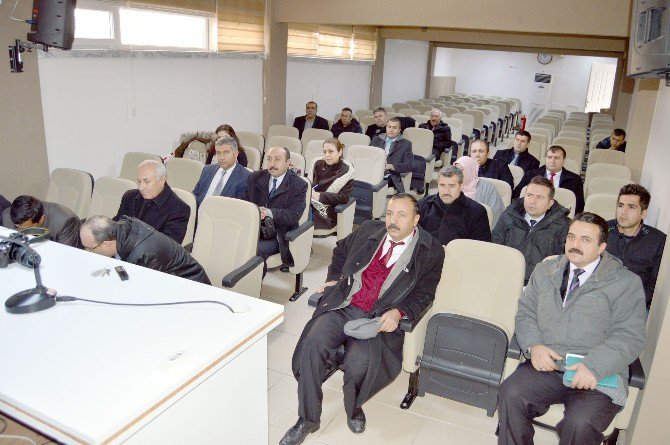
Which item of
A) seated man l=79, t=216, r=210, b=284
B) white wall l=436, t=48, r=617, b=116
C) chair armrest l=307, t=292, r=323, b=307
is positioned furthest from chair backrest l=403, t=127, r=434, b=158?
white wall l=436, t=48, r=617, b=116

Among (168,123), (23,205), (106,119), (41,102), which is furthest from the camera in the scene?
(168,123)

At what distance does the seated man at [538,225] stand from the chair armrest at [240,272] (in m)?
1.82

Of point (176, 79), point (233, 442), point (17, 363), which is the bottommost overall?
point (233, 442)

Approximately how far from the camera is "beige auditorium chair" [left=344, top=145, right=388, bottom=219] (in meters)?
5.79

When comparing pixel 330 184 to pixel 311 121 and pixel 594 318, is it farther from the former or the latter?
pixel 311 121

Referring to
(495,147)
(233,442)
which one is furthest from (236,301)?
(495,147)

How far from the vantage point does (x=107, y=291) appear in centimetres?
225

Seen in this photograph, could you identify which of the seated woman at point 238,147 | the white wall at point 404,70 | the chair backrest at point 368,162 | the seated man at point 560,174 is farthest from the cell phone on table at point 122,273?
the white wall at point 404,70

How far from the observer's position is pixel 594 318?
2.60 metres

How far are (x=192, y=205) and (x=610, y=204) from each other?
3.23 m

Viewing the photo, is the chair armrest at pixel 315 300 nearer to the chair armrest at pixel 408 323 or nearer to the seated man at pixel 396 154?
the chair armrest at pixel 408 323

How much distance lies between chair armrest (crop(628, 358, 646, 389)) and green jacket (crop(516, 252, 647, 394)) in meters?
0.03

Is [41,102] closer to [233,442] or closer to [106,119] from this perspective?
[106,119]

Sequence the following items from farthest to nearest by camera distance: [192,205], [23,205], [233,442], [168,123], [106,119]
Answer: [168,123] < [106,119] < [192,205] < [23,205] < [233,442]
